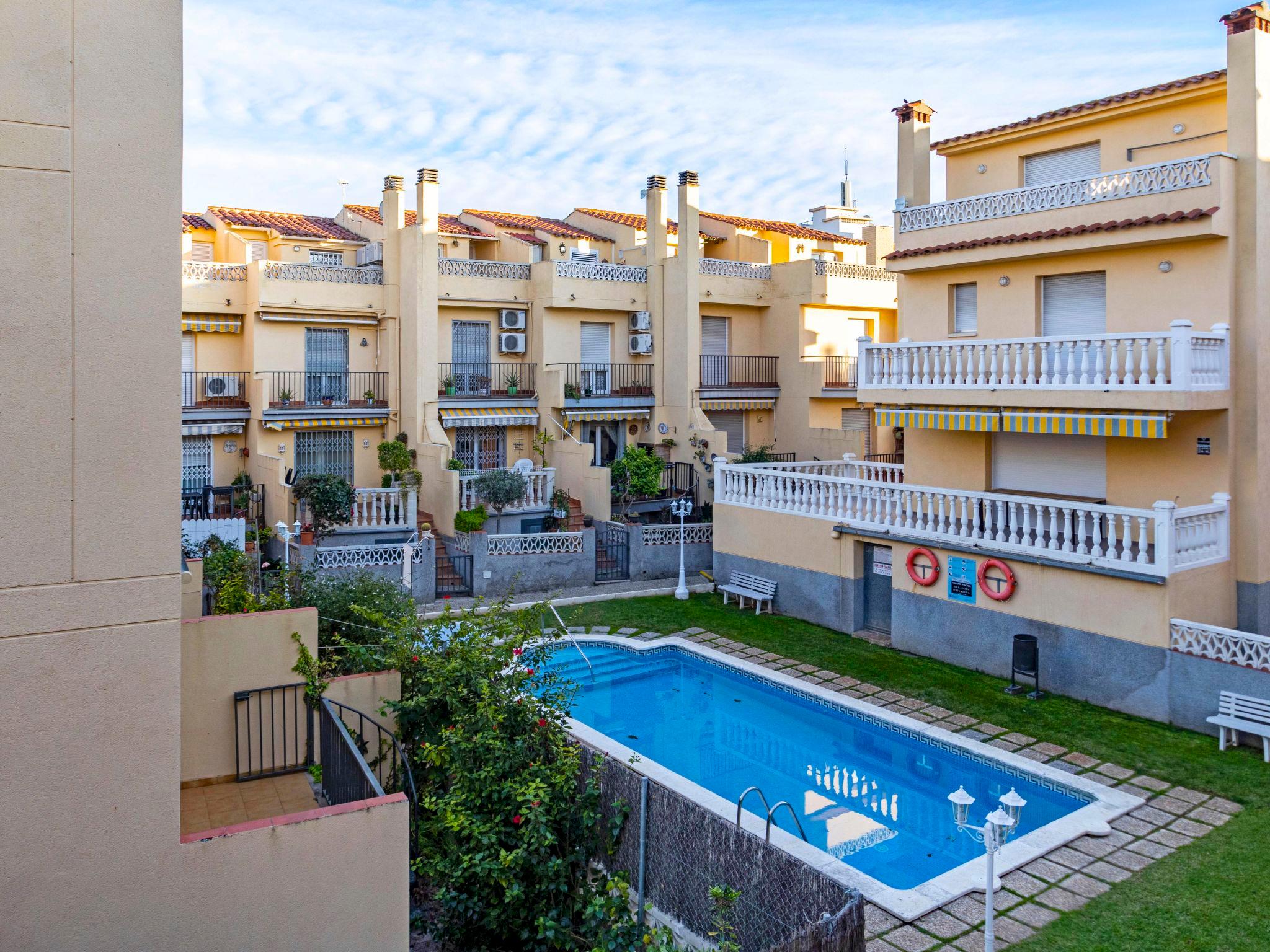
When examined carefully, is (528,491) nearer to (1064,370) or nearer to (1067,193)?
(1064,370)

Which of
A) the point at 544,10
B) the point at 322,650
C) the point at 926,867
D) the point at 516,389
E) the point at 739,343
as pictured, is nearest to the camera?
the point at 926,867

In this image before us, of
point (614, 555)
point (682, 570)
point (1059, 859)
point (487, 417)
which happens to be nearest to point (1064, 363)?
point (682, 570)

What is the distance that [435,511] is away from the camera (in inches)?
1060

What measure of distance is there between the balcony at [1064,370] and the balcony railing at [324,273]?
50.4 feet

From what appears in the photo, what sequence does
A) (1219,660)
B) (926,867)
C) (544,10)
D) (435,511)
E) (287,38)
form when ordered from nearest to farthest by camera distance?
(926,867)
(287,38)
(1219,660)
(544,10)
(435,511)

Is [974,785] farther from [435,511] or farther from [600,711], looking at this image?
[435,511]

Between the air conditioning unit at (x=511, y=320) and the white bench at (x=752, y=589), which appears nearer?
the white bench at (x=752, y=589)

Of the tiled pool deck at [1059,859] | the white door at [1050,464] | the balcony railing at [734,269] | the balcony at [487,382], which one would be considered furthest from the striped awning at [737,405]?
the tiled pool deck at [1059,859]

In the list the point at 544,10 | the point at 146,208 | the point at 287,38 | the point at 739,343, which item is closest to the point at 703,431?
the point at 739,343

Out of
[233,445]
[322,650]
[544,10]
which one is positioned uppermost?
[544,10]

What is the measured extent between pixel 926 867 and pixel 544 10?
13106 millimetres

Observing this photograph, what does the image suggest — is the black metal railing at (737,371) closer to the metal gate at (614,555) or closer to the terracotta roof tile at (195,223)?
the metal gate at (614,555)

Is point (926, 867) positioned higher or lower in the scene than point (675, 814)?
lower

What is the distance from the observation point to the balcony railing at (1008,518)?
50.3ft
